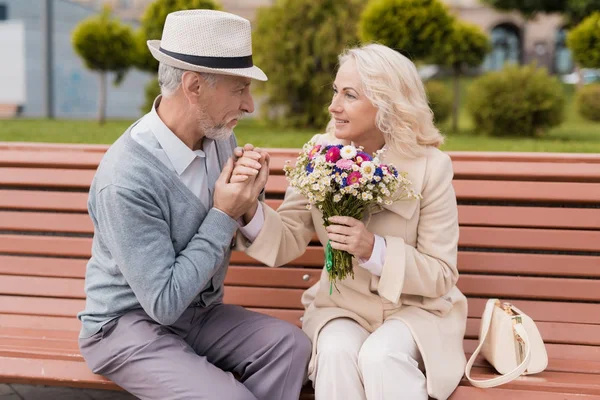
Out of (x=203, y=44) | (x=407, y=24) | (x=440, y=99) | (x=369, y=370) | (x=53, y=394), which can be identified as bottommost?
(x=53, y=394)

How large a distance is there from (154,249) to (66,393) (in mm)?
2153

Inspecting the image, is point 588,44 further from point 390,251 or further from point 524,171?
point 390,251

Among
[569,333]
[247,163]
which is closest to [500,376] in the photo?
[569,333]

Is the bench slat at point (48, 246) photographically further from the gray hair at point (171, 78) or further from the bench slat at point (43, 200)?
the gray hair at point (171, 78)

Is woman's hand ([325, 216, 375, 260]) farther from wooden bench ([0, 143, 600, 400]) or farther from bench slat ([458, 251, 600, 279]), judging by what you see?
bench slat ([458, 251, 600, 279])

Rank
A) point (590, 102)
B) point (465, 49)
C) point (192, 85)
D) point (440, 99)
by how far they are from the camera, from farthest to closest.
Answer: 1. point (590, 102)
2. point (440, 99)
3. point (465, 49)
4. point (192, 85)

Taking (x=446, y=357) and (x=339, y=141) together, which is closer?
(x=446, y=357)

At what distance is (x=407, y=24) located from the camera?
10656 mm

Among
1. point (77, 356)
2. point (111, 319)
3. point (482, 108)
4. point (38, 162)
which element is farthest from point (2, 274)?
point (482, 108)

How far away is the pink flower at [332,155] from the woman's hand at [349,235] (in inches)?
8.8

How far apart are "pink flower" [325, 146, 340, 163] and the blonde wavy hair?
0.33m

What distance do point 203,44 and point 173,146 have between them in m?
0.40

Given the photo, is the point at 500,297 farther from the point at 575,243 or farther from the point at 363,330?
the point at 363,330

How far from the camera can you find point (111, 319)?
3.07 m
